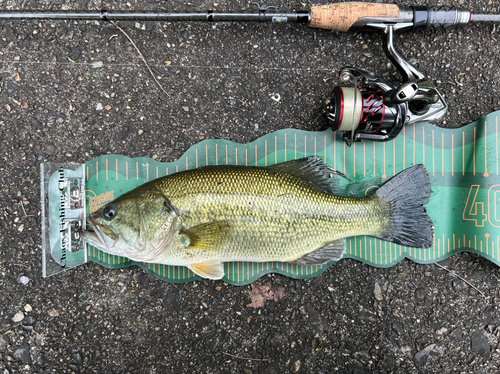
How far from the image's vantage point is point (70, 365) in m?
2.53

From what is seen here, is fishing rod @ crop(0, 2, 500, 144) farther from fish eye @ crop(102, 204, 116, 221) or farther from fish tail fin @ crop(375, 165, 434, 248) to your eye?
fish eye @ crop(102, 204, 116, 221)

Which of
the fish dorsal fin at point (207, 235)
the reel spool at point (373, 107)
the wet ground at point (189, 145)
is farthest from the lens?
the wet ground at point (189, 145)

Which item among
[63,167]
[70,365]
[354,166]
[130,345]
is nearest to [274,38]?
[354,166]

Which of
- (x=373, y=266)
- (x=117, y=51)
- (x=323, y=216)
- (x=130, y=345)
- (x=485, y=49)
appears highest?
(x=117, y=51)

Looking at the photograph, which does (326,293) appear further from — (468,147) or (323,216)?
(468,147)

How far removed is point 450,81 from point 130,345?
11.3 ft

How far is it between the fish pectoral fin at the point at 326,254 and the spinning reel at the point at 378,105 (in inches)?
33.3

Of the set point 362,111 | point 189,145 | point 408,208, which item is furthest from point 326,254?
point 189,145

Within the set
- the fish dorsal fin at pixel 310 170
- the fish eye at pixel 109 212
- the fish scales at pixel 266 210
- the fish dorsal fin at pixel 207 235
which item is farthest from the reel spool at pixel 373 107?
the fish eye at pixel 109 212

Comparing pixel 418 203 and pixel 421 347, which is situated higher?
pixel 418 203

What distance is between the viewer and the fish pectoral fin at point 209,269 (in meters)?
2.28

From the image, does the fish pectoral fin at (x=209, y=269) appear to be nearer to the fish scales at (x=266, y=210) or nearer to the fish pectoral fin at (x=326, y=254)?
the fish scales at (x=266, y=210)

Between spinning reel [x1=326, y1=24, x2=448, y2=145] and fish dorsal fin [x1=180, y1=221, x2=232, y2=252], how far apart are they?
3.76ft

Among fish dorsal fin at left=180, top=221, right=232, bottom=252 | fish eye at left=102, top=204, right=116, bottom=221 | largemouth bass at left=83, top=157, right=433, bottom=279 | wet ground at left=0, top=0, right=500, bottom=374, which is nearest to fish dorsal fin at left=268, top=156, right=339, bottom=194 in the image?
largemouth bass at left=83, top=157, right=433, bottom=279
